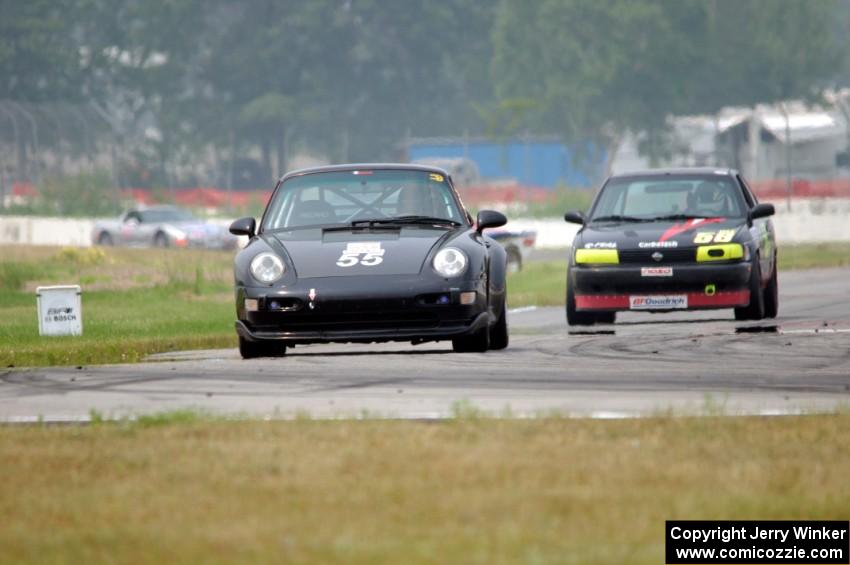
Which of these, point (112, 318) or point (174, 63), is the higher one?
point (174, 63)

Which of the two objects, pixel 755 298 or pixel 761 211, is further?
pixel 761 211

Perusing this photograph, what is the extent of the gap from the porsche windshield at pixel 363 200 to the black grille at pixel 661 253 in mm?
2984

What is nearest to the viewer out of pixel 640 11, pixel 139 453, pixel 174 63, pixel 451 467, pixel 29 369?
pixel 451 467

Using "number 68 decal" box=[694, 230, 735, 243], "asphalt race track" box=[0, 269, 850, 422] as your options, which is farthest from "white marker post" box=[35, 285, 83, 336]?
"number 68 decal" box=[694, 230, 735, 243]

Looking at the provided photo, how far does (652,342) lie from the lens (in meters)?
13.9

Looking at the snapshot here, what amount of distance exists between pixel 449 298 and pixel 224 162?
70.6m

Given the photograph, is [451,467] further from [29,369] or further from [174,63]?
[174,63]

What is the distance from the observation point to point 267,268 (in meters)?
12.8

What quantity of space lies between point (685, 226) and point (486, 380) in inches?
266

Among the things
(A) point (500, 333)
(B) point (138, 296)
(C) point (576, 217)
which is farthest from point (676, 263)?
(B) point (138, 296)

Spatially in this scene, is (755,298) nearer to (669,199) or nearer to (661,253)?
(661,253)

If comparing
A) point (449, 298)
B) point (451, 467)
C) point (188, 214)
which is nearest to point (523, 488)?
point (451, 467)

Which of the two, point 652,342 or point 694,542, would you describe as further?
point 652,342

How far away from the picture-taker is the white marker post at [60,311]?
52.7 ft
